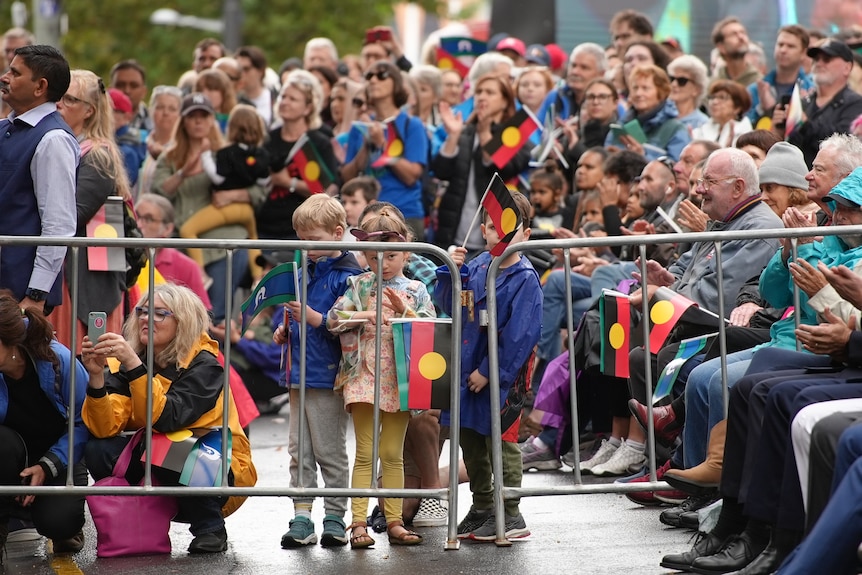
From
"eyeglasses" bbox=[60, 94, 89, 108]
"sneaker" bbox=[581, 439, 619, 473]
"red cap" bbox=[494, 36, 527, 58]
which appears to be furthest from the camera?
"red cap" bbox=[494, 36, 527, 58]

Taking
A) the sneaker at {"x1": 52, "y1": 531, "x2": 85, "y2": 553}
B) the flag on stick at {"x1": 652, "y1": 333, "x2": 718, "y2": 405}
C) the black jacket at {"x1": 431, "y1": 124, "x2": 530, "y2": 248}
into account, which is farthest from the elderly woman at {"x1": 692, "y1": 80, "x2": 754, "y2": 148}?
the sneaker at {"x1": 52, "y1": 531, "x2": 85, "y2": 553}

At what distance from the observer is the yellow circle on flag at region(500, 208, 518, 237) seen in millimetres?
7090

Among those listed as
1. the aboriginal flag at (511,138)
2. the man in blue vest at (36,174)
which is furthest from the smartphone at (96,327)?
the aboriginal flag at (511,138)

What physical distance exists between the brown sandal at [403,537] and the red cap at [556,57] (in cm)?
1006

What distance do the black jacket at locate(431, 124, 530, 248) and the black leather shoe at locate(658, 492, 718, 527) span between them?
16.2 ft

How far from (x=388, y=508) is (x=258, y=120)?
5906mm

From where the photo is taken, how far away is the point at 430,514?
25.5 feet

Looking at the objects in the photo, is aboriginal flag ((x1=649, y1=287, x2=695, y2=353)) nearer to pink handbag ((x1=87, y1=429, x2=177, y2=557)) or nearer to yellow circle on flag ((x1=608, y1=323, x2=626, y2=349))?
yellow circle on flag ((x1=608, y1=323, x2=626, y2=349))

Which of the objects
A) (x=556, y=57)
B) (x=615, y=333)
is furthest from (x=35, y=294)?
(x=556, y=57)

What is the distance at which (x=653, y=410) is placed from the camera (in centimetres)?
749

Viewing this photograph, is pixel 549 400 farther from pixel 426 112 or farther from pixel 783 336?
pixel 426 112

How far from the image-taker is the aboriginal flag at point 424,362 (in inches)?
276

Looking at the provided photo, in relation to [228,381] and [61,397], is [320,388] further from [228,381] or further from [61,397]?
[61,397]

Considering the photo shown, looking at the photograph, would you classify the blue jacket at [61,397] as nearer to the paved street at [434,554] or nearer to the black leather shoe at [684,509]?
the paved street at [434,554]
